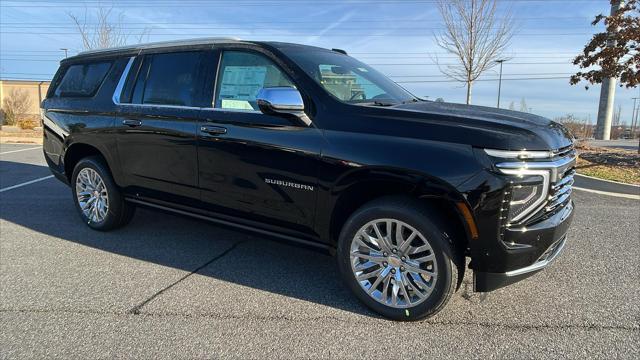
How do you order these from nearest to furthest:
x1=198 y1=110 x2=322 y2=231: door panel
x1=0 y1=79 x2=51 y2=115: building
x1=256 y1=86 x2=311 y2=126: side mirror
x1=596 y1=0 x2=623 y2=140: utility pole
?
1. x1=256 y1=86 x2=311 y2=126: side mirror
2. x1=198 y1=110 x2=322 y2=231: door panel
3. x1=596 y1=0 x2=623 y2=140: utility pole
4. x1=0 y1=79 x2=51 y2=115: building

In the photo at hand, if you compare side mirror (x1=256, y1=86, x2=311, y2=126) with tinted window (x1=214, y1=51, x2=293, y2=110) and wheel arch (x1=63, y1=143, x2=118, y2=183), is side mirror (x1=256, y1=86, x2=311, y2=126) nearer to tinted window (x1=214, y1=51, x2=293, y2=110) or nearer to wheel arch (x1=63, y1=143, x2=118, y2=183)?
tinted window (x1=214, y1=51, x2=293, y2=110)

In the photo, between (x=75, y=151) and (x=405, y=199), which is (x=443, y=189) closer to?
(x=405, y=199)

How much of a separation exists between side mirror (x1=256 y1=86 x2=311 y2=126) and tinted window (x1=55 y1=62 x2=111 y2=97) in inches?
100

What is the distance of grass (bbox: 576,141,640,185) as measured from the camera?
28.1 feet

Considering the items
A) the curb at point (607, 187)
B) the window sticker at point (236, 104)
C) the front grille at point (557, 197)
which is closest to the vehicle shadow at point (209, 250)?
the window sticker at point (236, 104)

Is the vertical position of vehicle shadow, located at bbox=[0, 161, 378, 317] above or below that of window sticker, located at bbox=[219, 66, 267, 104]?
below

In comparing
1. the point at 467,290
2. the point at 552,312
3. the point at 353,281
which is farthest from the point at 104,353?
the point at 552,312

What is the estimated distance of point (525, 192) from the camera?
9.40 ft

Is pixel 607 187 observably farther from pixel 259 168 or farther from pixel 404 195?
pixel 259 168

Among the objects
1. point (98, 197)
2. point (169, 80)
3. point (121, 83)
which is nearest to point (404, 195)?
point (169, 80)

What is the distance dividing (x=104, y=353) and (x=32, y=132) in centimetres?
2115

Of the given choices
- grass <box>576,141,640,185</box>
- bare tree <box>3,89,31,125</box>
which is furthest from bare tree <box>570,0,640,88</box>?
bare tree <box>3,89,31,125</box>

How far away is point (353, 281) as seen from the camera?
Answer: 338cm

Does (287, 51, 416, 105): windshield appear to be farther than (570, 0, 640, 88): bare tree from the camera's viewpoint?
No
